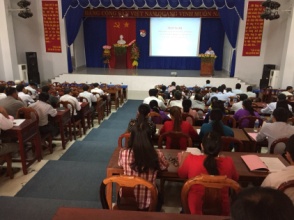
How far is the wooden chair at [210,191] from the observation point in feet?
4.75

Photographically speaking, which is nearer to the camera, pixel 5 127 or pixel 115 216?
pixel 115 216

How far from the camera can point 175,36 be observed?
36.0ft

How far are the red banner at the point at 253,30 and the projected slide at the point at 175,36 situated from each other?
239 cm

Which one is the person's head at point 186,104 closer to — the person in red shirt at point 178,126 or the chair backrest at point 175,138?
the person in red shirt at point 178,126

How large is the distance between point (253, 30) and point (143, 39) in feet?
15.2

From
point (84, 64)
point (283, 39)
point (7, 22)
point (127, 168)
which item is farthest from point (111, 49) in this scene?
point (127, 168)

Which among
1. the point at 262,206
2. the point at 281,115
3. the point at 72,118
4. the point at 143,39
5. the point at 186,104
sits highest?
the point at 143,39

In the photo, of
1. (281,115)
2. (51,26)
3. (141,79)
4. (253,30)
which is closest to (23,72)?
(51,26)

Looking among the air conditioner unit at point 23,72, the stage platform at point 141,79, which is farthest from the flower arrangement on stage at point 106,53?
the air conditioner unit at point 23,72

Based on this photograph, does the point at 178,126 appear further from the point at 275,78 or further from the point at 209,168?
the point at 275,78

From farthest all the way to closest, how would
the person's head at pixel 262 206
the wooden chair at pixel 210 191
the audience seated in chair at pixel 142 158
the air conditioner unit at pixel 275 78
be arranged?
the air conditioner unit at pixel 275 78, the audience seated in chair at pixel 142 158, the wooden chair at pixel 210 191, the person's head at pixel 262 206

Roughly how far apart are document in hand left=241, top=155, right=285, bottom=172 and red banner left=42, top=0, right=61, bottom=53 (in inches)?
368

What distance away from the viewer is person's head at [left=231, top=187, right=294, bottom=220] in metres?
0.75

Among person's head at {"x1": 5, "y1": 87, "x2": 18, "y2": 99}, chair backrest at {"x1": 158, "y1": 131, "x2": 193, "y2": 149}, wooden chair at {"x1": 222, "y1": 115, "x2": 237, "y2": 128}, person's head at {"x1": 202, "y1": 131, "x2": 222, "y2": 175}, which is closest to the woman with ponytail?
person's head at {"x1": 202, "y1": 131, "x2": 222, "y2": 175}
